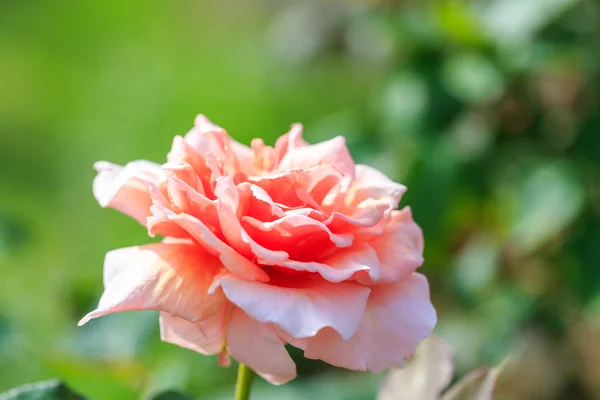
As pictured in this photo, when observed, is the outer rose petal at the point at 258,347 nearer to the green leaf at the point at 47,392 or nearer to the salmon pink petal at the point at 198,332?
the salmon pink petal at the point at 198,332

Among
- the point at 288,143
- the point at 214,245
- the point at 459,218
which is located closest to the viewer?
the point at 214,245

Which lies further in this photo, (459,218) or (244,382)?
(459,218)

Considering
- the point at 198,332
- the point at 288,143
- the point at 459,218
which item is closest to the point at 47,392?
the point at 198,332

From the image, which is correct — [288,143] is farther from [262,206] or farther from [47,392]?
[47,392]

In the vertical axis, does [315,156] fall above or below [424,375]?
above

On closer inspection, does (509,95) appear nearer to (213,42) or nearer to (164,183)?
(164,183)

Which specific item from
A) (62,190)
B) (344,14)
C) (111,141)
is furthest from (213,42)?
(344,14)
